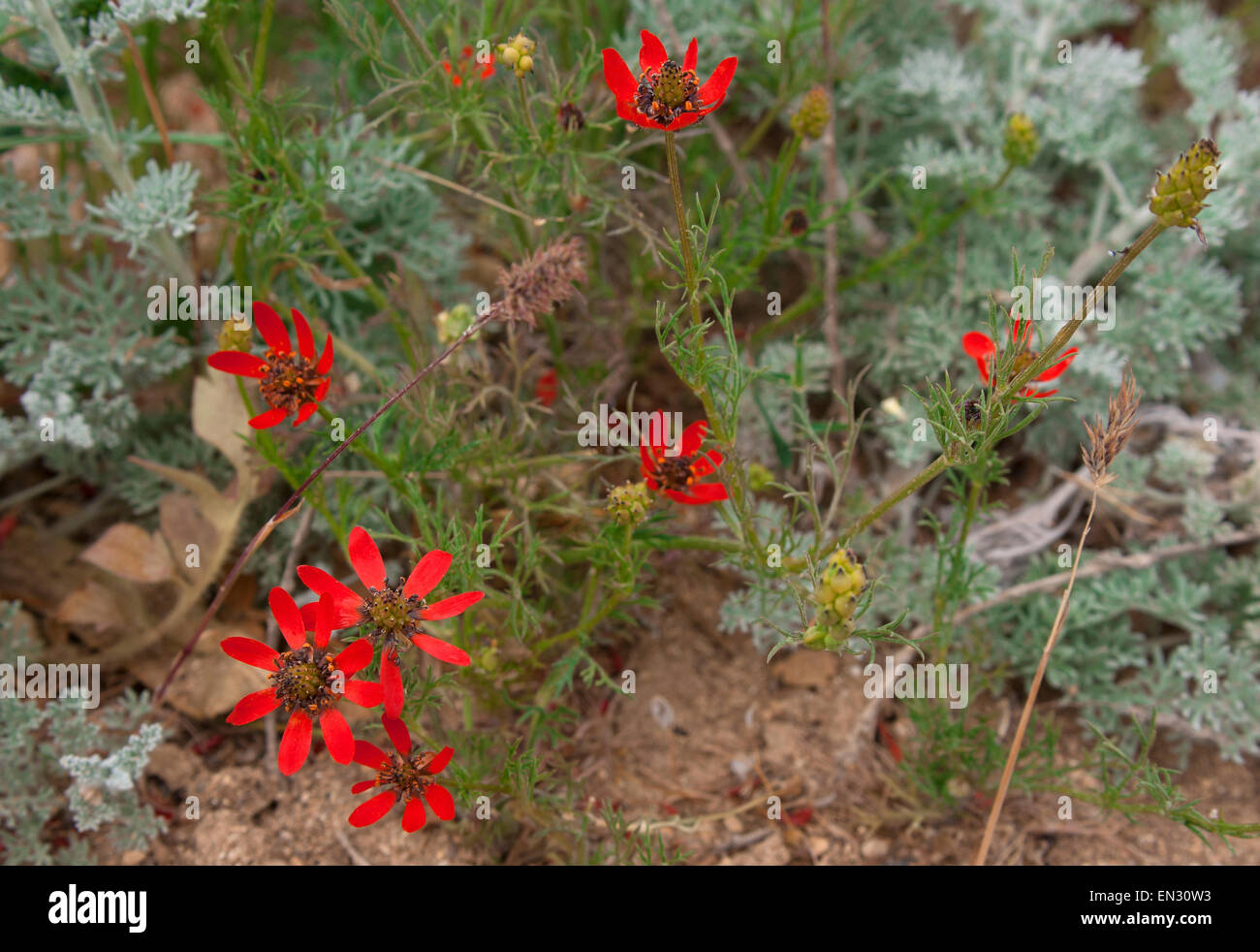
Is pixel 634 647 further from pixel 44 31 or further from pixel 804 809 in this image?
pixel 44 31

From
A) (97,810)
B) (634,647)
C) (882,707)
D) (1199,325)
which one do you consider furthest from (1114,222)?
(97,810)

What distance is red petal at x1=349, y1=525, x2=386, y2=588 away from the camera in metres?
1.40

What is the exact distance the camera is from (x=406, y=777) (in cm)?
143

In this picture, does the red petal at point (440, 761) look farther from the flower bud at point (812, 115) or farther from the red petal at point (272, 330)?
the flower bud at point (812, 115)

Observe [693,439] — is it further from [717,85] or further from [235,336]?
[235,336]

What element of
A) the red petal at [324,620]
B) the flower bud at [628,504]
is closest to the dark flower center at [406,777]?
the red petal at [324,620]

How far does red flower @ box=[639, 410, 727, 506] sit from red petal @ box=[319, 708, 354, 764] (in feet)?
1.98

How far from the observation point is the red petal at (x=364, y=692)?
4.36 feet

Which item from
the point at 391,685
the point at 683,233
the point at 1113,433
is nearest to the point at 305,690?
the point at 391,685

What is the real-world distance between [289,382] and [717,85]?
0.81 metres

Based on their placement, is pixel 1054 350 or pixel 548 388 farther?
pixel 548 388

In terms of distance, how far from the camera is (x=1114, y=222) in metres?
2.60

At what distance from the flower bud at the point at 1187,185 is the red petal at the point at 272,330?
127 centimetres

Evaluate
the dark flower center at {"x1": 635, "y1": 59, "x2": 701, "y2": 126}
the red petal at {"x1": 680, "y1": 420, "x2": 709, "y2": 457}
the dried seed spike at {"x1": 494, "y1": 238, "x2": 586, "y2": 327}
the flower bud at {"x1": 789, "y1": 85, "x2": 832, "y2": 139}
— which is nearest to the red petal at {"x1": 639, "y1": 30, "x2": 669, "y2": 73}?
the dark flower center at {"x1": 635, "y1": 59, "x2": 701, "y2": 126}
